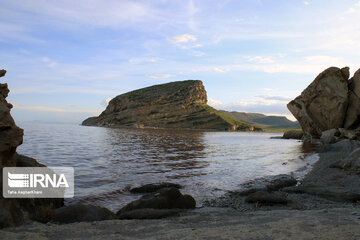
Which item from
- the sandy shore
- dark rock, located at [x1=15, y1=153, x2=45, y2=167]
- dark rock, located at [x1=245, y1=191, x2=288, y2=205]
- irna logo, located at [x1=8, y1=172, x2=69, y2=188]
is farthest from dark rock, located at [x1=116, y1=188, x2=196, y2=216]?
dark rock, located at [x1=15, y1=153, x2=45, y2=167]

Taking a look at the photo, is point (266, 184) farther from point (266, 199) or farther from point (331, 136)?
point (331, 136)

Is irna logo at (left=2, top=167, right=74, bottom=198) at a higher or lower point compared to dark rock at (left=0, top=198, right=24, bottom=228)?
higher

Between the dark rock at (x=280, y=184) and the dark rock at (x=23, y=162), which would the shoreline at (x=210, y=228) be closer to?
the dark rock at (x=23, y=162)

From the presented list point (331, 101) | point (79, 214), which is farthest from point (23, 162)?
point (331, 101)

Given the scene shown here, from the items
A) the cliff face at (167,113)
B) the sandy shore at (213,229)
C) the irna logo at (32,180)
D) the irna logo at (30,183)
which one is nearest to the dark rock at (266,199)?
the sandy shore at (213,229)

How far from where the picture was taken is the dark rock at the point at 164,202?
9.92 meters

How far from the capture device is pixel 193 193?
1363cm

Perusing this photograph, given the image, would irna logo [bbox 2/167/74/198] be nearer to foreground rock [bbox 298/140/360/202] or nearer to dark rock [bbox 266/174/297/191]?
dark rock [bbox 266/174/297/191]

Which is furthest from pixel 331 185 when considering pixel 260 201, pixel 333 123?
pixel 333 123

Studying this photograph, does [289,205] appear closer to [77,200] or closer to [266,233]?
[266,233]

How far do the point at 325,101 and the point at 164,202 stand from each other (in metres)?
52.6

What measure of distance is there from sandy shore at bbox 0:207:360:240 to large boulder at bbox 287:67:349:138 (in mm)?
48847

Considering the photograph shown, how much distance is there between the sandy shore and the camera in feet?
19.6

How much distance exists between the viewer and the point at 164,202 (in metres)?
10.2
